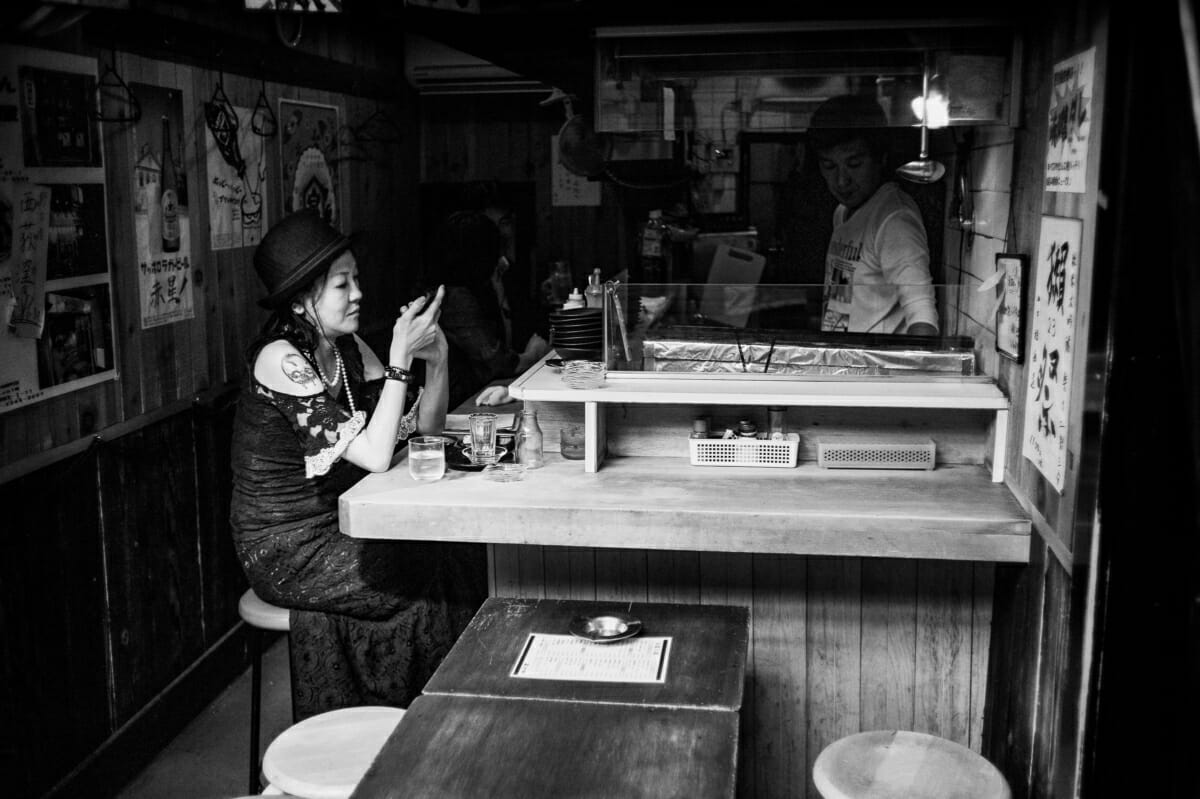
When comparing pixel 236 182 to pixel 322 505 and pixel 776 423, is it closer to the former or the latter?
pixel 322 505

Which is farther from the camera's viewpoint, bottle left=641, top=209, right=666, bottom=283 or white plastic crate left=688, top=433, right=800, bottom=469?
bottle left=641, top=209, right=666, bottom=283

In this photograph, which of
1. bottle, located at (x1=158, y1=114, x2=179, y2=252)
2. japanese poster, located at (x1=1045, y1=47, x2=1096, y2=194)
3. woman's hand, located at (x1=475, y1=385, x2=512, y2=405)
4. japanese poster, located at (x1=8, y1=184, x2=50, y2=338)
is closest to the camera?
japanese poster, located at (x1=1045, y1=47, x2=1096, y2=194)

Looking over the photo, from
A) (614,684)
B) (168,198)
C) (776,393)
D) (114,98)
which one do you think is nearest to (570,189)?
(168,198)

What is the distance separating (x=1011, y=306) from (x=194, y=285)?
9.51 ft

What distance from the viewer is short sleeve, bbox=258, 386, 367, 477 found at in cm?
325

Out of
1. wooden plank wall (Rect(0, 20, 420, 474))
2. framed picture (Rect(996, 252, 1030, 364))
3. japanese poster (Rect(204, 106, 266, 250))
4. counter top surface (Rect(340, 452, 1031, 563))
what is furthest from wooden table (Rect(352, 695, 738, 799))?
japanese poster (Rect(204, 106, 266, 250))

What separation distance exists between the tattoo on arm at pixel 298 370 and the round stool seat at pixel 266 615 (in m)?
0.67

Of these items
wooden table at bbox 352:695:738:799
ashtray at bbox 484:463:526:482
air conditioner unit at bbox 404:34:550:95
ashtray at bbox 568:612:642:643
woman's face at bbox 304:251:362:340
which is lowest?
wooden table at bbox 352:695:738:799

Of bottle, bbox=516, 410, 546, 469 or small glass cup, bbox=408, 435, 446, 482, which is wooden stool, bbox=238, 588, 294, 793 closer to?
small glass cup, bbox=408, 435, 446, 482

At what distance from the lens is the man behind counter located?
3303mm

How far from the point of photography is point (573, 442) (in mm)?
3406

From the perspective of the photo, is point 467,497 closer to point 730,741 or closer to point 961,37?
point 730,741

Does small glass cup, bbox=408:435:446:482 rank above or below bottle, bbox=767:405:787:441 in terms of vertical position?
below

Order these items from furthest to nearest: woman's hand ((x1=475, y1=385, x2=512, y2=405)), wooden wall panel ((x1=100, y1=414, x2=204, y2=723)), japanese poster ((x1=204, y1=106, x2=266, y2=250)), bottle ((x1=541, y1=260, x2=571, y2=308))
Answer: bottle ((x1=541, y1=260, x2=571, y2=308)), japanese poster ((x1=204, y1=106, x2=266, y2=250)), woman's hand ((x1=475, y1=385, x2=512, y2=405)), wooden wall panel ((x1=100, y1=414, x2=204, y2=723))
